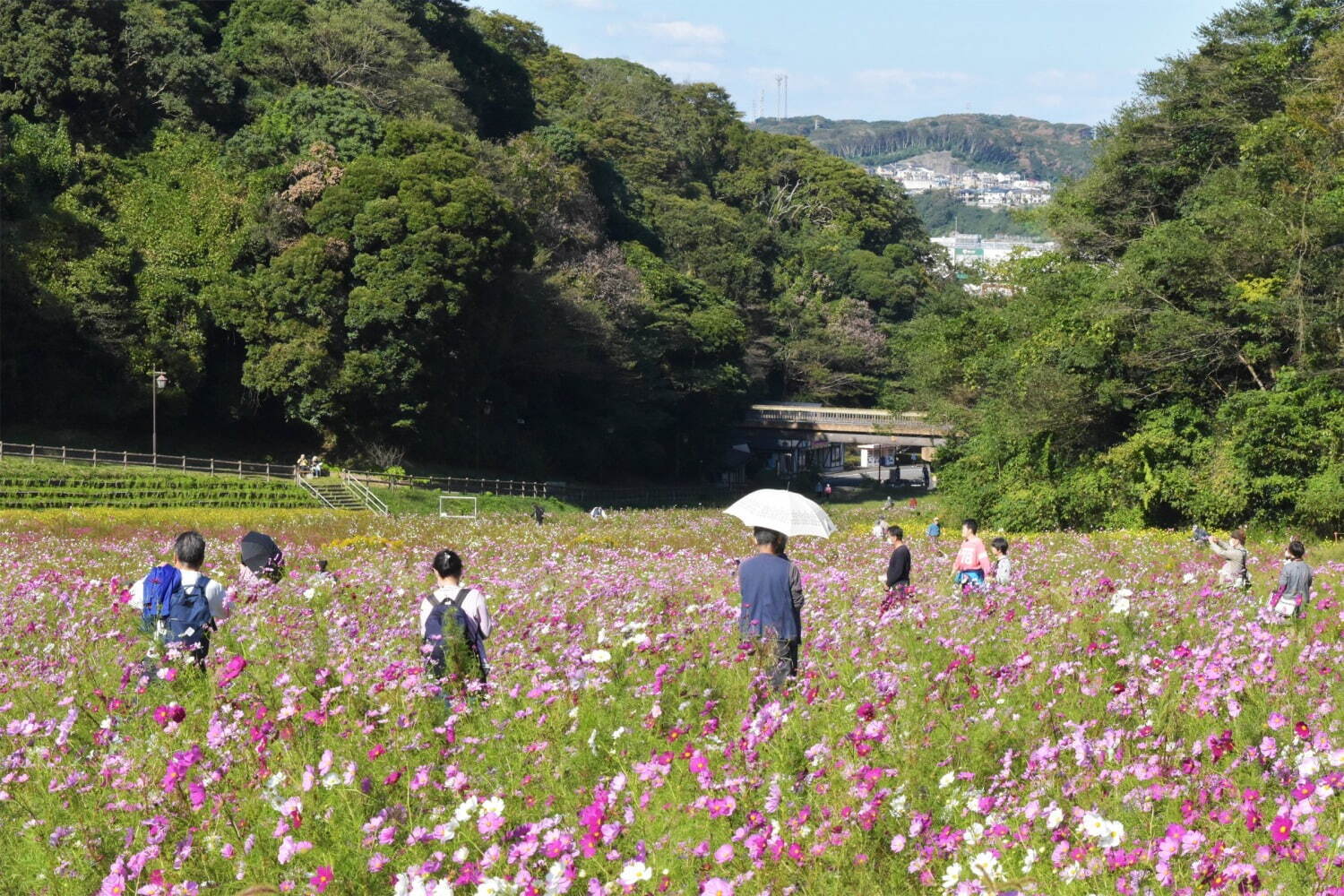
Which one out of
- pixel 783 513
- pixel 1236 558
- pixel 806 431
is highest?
pixel 783 513

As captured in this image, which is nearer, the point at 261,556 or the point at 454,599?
the point at 454,599

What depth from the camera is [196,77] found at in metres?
52.7

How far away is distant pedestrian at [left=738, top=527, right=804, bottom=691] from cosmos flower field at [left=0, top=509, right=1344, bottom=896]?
0.57 ft

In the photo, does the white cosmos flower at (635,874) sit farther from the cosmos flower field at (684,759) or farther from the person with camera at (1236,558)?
the person with camera at (1236,558)

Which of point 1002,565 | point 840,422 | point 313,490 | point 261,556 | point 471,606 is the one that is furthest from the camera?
point 840,422

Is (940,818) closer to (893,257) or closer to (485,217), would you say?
(485,217)

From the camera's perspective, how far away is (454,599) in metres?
7.09

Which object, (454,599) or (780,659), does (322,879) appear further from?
(780,659)

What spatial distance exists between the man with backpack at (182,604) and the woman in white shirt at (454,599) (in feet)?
4.06

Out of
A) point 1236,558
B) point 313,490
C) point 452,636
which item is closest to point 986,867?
point 452,636

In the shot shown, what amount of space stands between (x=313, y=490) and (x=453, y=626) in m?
34.3

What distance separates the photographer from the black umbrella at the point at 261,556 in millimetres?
10047

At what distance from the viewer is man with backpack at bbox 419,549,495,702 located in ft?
22.4

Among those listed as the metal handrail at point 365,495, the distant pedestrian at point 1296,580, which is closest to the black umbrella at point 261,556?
the distant pedestrian at point 1296,580
